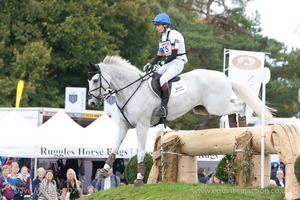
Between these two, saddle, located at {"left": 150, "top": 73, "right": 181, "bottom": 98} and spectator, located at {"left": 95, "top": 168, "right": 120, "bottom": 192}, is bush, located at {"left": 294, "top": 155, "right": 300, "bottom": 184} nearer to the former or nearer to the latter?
saddle, located at {"left": 150, "top": 73, "right": 181, "bottom": 98}

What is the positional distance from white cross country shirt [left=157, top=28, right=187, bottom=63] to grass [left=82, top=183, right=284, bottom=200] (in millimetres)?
2193

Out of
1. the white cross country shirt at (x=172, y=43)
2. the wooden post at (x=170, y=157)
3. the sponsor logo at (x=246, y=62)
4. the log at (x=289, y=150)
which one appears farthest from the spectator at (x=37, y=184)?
the sponsor logo at (x=246, y=62)

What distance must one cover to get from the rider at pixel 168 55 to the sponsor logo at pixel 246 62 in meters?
13.1

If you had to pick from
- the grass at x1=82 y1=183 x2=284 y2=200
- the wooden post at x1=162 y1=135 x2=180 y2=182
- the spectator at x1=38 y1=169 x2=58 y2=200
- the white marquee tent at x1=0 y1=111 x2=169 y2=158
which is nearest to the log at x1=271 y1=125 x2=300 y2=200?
the grass at x1=82 y1=183 x2=284 y2=200

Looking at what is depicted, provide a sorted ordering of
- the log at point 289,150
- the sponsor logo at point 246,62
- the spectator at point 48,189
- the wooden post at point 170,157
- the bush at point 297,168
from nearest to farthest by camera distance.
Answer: the bush at point 297,168, the log at point 289,150, the wooden post at point 170,157, the spectator at point 48,189, the sponsor logo at point 246,62

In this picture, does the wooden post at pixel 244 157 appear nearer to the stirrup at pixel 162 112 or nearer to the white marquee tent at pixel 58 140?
the stirrup at pixel 162 112

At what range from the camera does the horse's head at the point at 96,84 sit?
13398mm

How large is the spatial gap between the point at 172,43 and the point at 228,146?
1934mm

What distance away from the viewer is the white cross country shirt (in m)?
13.5

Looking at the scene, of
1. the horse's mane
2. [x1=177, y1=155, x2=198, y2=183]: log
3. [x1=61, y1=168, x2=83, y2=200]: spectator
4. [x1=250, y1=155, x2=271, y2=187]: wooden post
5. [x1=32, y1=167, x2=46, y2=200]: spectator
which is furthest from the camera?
[x1=61, y1=168, x2=83, y2=200]: spectator

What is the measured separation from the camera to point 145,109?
1340 centimetres

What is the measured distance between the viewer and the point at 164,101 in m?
13.4

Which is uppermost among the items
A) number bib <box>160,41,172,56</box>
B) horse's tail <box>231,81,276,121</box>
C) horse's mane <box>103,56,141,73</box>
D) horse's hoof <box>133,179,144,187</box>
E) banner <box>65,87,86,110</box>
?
banner <box>65,87,86,110</box>

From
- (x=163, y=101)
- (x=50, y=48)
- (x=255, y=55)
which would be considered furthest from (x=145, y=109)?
(x=50, y=48)
